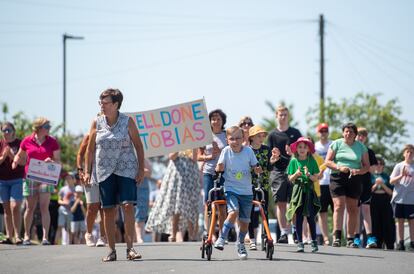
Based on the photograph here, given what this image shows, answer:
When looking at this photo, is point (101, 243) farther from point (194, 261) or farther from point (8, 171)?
point (194, 261)

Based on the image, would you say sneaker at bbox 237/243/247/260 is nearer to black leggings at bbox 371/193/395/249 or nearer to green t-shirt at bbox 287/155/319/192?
green t-shirt at bbox 287/155/319/192

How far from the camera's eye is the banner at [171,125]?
17.1 m

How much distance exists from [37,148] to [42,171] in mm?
429

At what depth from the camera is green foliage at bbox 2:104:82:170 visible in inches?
1677

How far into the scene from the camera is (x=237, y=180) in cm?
1273

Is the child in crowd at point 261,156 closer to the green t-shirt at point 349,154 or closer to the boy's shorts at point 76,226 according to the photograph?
the green t-shirt at point 349,154

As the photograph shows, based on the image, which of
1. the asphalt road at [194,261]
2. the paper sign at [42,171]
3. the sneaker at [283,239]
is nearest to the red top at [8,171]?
the paper sign at [42,171]

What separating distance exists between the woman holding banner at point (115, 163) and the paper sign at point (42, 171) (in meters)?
4.43

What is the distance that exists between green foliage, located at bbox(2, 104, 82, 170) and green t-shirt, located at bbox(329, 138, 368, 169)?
1047 inches

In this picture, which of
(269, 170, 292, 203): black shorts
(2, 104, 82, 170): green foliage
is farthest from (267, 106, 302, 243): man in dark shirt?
(2, 104, 82, 170): green foliage

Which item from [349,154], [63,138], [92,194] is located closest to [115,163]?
[92,194]

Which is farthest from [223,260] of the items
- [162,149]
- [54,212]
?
[54,212]

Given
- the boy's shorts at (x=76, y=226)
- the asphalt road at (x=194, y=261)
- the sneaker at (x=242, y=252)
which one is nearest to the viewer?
the asphalt road at (x=194, y=261)

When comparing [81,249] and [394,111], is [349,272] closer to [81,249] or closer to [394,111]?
[81,249]
